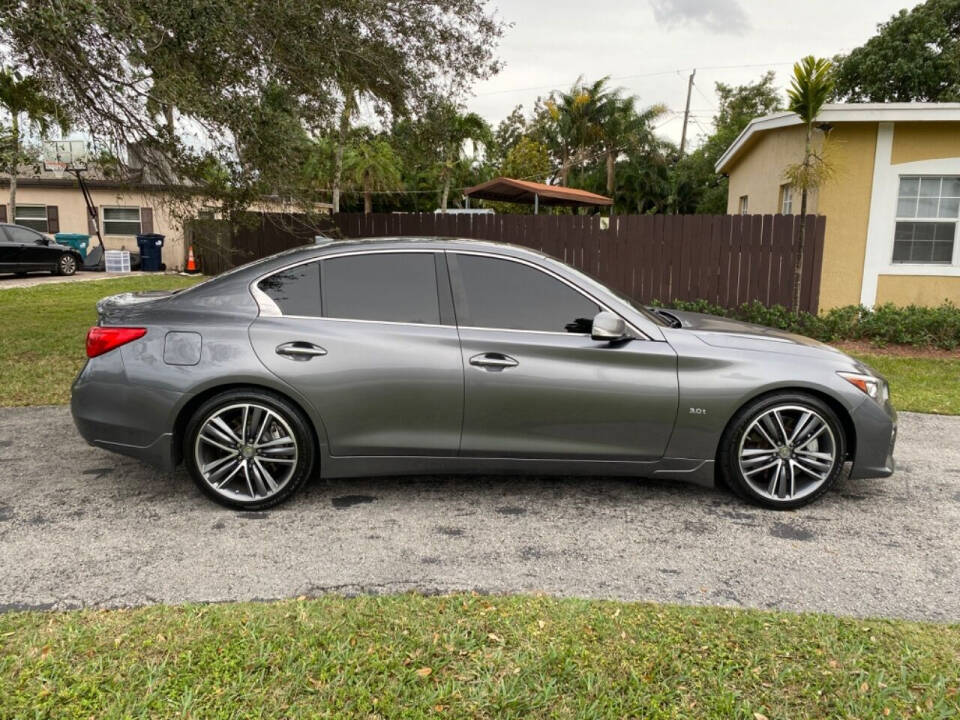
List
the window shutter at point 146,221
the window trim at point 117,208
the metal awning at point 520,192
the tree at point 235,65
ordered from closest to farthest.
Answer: the tree at point 235,65, the metal awning at point 520,192, the window shutter at point 146,221, the window trim at point 117,208

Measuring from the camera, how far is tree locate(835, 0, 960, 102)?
1292 inches

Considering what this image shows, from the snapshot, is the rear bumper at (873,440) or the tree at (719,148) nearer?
the rear bumper at (873,440)

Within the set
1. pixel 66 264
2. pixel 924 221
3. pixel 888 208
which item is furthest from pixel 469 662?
pixel 66 264

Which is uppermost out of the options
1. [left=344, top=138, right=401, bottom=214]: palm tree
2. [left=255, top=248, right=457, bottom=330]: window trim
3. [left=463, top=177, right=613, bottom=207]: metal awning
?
[left=344, top=138, right=401, bottom=214]: palm tree

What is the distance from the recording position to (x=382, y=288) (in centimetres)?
420

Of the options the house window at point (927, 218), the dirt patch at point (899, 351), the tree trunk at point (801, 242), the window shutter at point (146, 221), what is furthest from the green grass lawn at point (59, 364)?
the window shutter at point (146, 221)

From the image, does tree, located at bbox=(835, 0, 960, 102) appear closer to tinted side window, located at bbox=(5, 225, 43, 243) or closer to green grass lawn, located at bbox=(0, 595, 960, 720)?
tinted side window, located at bbox=(5, 225, 43, 243)

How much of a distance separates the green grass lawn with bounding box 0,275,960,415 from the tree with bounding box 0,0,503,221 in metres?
2.61

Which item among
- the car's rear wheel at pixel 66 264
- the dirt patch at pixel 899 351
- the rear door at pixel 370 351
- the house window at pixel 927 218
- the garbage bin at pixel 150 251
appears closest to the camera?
the rear door at pixel 370 351

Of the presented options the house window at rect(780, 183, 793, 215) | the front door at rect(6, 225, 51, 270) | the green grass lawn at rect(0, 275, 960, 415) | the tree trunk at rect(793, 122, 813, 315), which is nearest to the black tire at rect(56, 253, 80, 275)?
the front door at rect(6, 225, 51, 270)

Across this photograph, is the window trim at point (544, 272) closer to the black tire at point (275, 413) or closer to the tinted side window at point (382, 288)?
the tinted side window at point (382, 288)

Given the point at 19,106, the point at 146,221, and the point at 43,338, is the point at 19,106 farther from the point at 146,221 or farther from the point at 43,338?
the point at 146,221

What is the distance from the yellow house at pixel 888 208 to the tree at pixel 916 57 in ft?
86.4

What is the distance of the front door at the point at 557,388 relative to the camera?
403 centimetres
